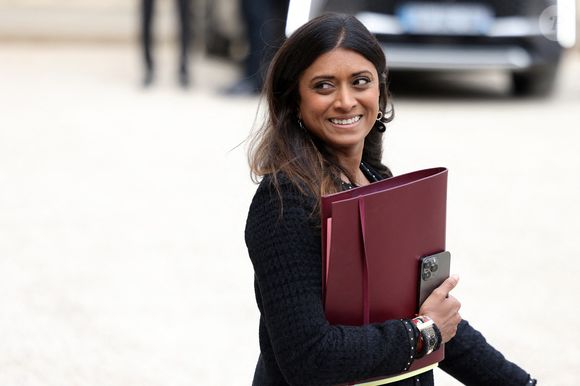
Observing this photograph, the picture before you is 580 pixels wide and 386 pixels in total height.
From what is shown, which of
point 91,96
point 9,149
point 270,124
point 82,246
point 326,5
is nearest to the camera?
point 270,124

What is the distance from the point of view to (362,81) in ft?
6.84

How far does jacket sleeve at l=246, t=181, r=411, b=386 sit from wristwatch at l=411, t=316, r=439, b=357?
0.08 m

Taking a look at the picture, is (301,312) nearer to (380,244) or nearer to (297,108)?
(380,244)

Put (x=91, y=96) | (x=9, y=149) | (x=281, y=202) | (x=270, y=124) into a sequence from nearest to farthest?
(x=281, y=202), (x=270, y=124), (x=9, y=149), (x=91, y=96)

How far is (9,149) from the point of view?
21.3 ft

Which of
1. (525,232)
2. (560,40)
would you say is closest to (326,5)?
(560,40)

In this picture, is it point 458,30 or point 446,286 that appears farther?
point 458,30

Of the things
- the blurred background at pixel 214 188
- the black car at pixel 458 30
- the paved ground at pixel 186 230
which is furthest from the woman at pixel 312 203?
the black car at pixel 458 30

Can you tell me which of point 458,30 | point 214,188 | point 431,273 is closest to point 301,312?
point 431,273

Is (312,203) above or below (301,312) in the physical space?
above

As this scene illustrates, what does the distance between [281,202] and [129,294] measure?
7.36 ft

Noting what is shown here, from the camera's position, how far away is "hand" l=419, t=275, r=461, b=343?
6.79 feet

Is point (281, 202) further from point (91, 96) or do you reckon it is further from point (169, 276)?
point (91, 96)

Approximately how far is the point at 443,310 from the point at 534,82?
702 centimetres
